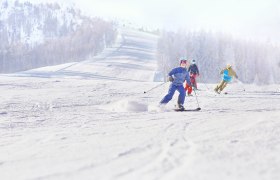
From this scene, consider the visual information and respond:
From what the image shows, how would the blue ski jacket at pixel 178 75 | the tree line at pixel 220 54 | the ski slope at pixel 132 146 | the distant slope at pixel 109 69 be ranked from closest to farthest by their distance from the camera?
the ski slope at pixel 132 146, the blue ski jacket at pixel 178 75, the distant slope at pixel 109 69, the tree line at pixel 220 54

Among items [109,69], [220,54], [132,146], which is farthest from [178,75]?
[220,54]

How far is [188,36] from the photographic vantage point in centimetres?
9850

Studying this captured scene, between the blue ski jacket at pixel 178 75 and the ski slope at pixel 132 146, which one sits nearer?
the ski slope at pixel 132 146

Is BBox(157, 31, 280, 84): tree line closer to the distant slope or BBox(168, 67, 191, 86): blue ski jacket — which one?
the distant slope

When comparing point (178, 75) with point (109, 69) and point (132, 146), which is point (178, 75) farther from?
point (109, 69)

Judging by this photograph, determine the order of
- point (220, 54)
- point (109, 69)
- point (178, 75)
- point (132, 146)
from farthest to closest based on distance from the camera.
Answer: point (220, 54), point (109, 69), point (178, 75), point (132, 146)

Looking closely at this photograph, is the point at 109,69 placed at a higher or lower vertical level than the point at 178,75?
higher

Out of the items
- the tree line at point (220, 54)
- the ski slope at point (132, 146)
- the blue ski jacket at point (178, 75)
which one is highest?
the tree line at point (220, 54)

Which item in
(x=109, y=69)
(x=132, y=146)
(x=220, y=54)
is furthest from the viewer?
(x=220, y=54)

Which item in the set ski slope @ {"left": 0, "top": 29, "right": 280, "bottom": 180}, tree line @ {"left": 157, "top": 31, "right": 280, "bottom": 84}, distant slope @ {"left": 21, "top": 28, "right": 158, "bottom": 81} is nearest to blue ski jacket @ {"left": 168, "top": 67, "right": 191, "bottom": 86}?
ski slope @ {"left": 0, "top": 29, "right": 280, "bottom": 180}

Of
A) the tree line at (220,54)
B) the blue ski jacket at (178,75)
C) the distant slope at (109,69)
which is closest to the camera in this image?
the blue ski jacket at (178,75)

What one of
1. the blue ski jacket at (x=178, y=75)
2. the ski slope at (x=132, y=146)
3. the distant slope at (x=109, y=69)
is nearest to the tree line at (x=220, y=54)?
the distant slope at (x=109, y=69)

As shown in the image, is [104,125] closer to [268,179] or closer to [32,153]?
[32,153]

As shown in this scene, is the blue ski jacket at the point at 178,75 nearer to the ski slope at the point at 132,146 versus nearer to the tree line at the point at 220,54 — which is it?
the ski slope at the point at 132,146
